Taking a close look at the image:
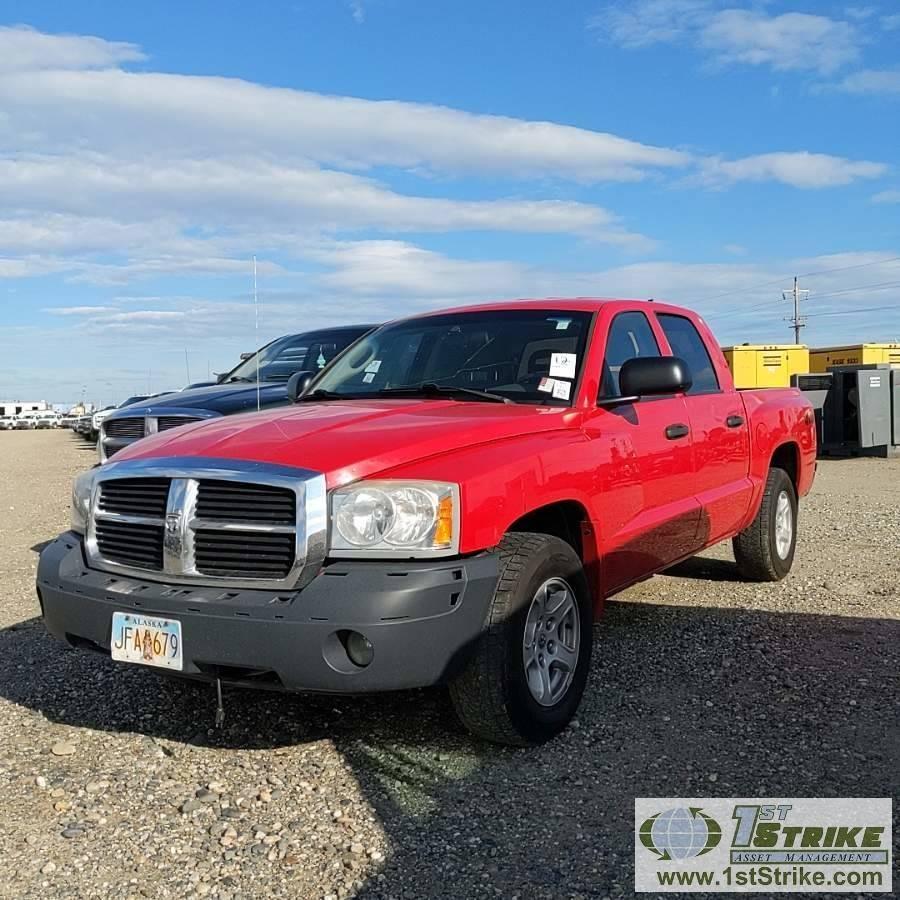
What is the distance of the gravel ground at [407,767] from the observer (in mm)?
2947

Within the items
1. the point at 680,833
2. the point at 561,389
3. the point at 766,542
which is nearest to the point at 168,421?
the point at 561,389

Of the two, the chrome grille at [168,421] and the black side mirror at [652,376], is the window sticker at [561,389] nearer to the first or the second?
the black side mirror at [652,376]

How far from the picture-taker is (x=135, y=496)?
373cm

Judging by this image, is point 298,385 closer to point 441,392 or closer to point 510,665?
point 441,392

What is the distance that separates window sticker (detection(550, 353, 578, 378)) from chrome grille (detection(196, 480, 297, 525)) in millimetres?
1617

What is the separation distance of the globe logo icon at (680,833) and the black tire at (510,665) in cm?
61

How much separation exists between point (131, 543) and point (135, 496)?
18cm

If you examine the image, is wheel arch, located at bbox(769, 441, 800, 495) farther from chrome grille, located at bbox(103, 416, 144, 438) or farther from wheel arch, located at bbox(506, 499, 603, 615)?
chrome grille, located at bbox(103, 416, 144, 438)

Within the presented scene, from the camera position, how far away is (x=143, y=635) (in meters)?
3.48

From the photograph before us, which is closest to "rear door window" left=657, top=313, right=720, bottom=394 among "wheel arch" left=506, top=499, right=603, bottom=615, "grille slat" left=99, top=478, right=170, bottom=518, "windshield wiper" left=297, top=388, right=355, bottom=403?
"wheel arch" left=506, top=499, right=603, bottom=615

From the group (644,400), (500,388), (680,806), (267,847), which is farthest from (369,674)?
(644,400)

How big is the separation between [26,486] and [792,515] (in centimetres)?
1199

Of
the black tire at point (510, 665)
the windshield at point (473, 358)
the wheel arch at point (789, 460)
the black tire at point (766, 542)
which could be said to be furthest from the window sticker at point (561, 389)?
the wheel arch at point (789, 460)

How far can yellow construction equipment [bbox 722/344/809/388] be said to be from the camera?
22.9 m
